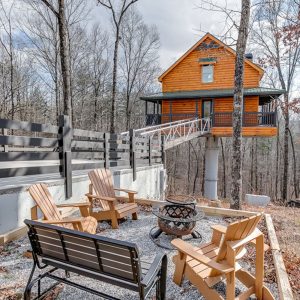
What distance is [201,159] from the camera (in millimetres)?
30953

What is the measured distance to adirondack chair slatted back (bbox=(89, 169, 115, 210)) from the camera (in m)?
5.21

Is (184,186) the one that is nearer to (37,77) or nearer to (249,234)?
(37,77)

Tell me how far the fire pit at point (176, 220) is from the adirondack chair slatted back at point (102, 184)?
1.25 meters

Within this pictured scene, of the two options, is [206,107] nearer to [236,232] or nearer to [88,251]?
[236,232]

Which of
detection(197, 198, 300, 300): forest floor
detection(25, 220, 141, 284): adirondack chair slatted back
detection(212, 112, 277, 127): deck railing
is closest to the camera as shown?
detection(25, 220, 141, 284): adirondack chair slatted back

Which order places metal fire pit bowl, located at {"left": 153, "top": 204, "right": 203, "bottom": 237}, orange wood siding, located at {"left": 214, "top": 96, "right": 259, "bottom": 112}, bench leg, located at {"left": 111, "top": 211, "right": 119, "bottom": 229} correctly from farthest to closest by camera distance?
orange wood siding, located at {"left": 214, "top": 96, "right": 259, "bottom": 112}, bench leg, located at {"left": 111, "top": 211, "right": 119, "bottom": 229}, metal fire pit bowl, located at {"left": 153, "top": 204, "right": 203, "bottom": 237}

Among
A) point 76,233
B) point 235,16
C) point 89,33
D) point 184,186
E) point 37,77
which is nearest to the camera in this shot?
point 76,233

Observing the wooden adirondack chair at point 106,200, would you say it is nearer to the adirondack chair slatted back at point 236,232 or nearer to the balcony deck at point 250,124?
the adirondack chair slatted back at point 236,232

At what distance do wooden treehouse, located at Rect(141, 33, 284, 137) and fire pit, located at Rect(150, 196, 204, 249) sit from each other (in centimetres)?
1165

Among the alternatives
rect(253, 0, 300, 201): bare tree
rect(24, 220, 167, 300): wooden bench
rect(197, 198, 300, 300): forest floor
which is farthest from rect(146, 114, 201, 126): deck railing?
rect(24, 220, 167, 300): wooden bench

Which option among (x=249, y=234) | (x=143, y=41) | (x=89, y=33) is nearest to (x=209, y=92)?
(x=143, y=41)

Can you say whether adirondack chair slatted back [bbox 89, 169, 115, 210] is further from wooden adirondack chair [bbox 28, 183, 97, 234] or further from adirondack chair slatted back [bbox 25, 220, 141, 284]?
adirondack chair slatted back [bbox 25, 220, 141, 284]

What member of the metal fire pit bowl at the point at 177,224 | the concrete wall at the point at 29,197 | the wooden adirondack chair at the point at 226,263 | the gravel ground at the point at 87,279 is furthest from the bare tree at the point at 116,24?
the wooden adirondack chair at the point at 226,263

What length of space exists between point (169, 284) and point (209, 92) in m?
15.7
